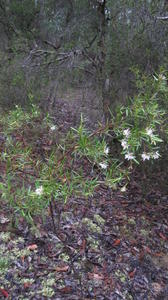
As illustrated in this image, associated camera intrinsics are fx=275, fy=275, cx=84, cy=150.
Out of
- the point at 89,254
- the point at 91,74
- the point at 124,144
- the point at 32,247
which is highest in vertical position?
the point at 124,144

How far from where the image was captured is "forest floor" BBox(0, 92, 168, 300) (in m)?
2.45

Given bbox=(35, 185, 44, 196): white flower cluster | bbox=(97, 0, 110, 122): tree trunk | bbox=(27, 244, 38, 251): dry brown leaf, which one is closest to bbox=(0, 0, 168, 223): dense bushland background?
bbox=(97, 0, 110, 122): tree trunk

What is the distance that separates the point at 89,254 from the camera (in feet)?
9.41

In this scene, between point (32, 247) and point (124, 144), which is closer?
point (124, 144)

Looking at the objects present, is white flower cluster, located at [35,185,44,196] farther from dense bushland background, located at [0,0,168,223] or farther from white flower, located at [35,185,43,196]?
dense bushland background, located at [0,0,168,223]

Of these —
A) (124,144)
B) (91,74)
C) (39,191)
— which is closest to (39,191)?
(39,191)

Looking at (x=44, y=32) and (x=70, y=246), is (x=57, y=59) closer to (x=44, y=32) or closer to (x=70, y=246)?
(x=44, y=32)

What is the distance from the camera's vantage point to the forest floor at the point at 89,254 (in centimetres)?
245

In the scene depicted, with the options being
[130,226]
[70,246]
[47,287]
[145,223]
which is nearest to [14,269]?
[47,287]

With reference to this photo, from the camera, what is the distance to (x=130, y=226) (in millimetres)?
3525

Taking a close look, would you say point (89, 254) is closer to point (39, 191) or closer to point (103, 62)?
point (39, 191)

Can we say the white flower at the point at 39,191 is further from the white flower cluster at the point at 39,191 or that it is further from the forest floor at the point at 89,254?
the forest floor at the point at 89,254

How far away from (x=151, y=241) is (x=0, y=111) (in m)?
3.88

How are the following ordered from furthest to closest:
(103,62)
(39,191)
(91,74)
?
(91,74) < (103,62) < (39,191)
